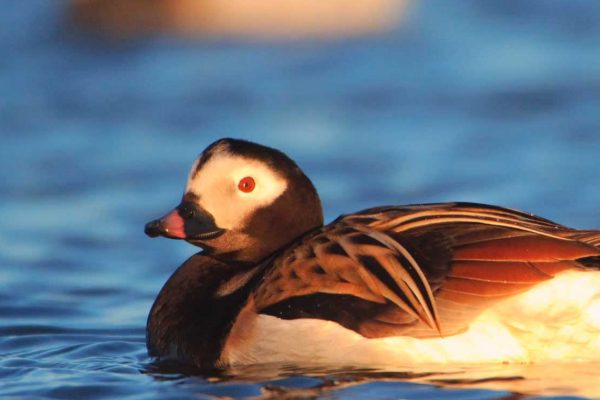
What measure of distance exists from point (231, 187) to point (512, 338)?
167 cm

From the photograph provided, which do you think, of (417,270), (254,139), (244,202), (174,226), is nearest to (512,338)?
(417,270)

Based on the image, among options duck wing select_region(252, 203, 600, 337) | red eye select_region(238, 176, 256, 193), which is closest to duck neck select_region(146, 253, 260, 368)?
duck wing select_region(252, 203, 600, 337)

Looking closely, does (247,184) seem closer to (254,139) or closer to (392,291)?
(392,291)

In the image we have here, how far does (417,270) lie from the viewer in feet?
23.2

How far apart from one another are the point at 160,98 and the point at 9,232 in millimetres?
3889

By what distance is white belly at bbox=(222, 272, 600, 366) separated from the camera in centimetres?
689

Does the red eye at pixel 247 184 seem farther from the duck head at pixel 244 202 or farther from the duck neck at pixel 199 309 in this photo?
the duck neck at pixel 199 309

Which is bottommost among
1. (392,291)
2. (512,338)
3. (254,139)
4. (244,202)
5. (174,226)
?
(512,338)

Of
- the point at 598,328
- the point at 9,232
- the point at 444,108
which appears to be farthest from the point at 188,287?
the point at 444,108

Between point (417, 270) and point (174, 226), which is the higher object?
point (174, 226)

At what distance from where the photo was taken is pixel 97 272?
10422 mm

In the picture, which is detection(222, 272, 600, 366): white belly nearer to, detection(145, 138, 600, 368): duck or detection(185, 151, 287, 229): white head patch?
detection(145, 138, 600, 368): duck

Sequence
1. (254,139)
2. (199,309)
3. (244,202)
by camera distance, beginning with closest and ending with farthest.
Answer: (199,309) → (244,202) → (254,139)

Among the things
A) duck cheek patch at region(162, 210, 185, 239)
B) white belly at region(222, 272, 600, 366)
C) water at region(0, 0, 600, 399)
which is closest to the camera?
white belly at region(222, 272, 600, 366)
